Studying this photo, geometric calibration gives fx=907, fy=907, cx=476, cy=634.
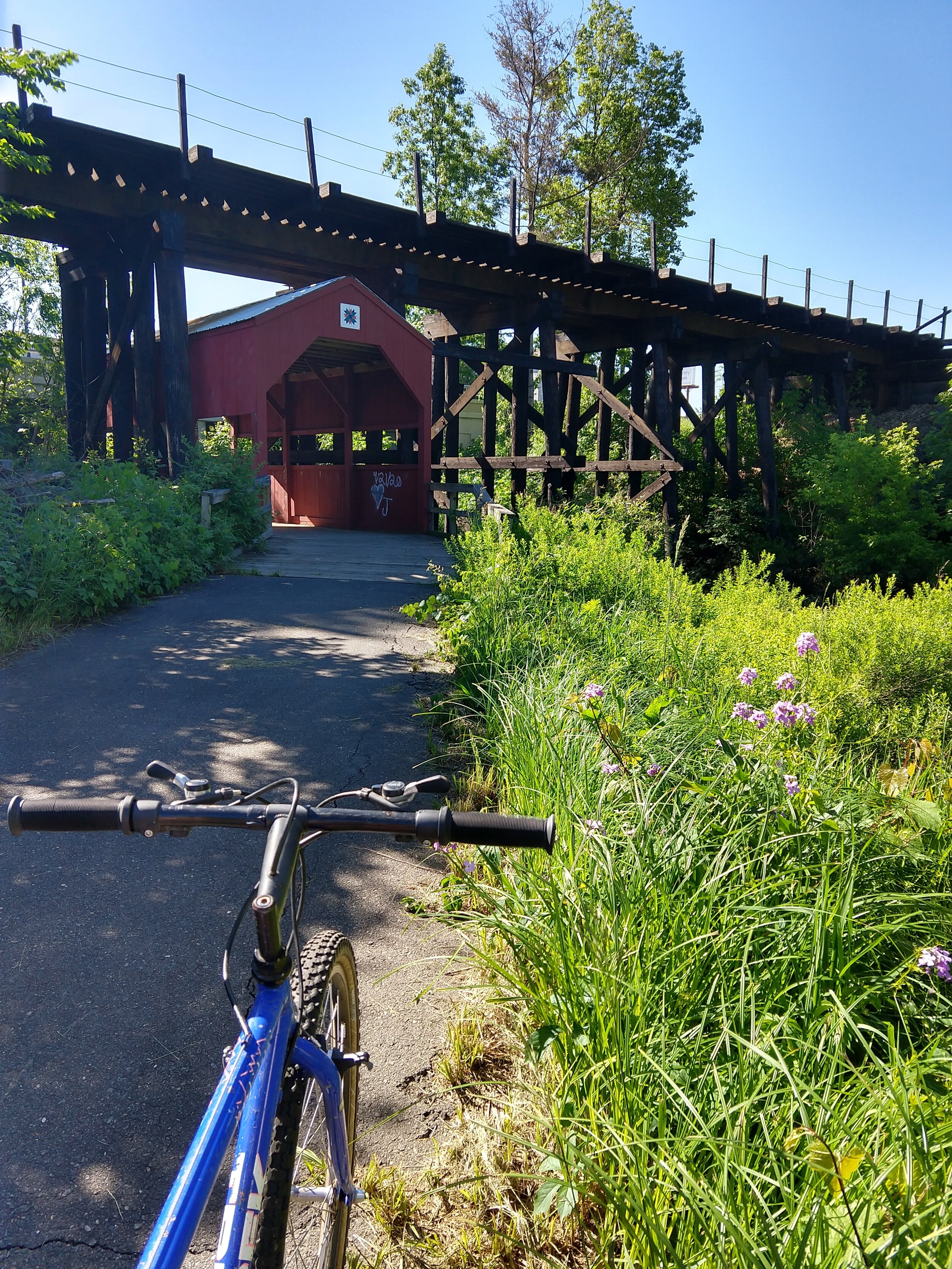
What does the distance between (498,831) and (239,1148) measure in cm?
51

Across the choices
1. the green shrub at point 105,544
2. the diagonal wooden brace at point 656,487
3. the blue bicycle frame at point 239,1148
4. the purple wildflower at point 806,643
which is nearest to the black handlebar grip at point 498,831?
the blue bicycle frame at point 239,1148

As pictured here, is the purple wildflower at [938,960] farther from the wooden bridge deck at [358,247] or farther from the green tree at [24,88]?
the wooden bridge deck at [358,247]

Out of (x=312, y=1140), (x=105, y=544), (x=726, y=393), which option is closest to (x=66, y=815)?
(x=312, y=1140)

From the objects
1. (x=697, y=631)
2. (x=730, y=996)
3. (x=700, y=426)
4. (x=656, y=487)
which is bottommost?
(x=730, y=996)

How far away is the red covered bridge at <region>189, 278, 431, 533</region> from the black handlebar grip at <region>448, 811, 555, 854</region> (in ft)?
40.1

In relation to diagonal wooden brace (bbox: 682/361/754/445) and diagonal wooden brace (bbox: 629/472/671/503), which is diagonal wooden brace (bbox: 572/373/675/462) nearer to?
diagonal wooden brace (bbox: 629/472/671/503)

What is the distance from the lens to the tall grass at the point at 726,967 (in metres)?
1.49

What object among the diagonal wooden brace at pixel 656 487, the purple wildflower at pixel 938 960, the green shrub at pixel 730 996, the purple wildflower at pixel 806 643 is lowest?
the green shrub at pixel 730 996

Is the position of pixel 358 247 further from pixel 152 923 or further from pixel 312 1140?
pixel 312 1140

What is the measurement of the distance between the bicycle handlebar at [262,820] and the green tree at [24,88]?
8.61 meters

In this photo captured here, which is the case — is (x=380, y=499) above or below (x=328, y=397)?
below

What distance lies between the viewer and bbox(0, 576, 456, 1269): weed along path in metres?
2.18

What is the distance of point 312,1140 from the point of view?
87.7 inches

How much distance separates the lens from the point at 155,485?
9516 mm
